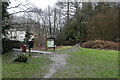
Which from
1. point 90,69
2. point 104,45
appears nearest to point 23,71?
point 90,69

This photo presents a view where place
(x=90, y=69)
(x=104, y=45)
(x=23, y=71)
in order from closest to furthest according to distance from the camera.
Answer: (x=23, y=71) < (x=90, y=69) < (x=104, y=45)

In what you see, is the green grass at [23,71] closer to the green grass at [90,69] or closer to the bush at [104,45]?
the green grass at [90,69]

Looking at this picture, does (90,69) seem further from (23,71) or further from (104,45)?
(104,45)

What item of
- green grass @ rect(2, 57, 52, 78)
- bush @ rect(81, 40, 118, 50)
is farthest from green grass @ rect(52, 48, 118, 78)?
bush @ rect(81, 40, 118, 50)

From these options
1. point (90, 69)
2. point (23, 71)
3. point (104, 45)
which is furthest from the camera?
point (104, 45)

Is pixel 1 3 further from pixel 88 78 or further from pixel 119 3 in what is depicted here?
pixel 119 3

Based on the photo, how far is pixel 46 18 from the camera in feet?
78.9

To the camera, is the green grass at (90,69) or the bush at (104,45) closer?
the green grass at (90,69)

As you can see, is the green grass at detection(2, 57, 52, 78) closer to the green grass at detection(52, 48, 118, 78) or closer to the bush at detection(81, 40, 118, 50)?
the green grass at detection(52, 48, 118, 78)

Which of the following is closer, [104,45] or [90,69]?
[90,69]

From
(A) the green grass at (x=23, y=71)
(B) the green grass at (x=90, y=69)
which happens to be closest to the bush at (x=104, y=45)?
(B) the green grass at (x=90, y=69)

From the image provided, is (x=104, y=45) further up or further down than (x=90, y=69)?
further up

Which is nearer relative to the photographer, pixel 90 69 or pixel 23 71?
pixel 23 71

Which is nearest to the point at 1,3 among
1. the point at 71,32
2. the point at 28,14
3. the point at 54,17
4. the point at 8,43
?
the point at 28,14
